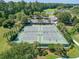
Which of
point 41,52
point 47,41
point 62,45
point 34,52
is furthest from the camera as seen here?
point 47,41

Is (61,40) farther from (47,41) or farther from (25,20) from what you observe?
(25,20)

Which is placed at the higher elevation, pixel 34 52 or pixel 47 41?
pixel 34 52

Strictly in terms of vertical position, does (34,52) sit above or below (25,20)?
above

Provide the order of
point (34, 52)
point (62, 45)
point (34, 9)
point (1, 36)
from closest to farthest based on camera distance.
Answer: point (34, 52), point (62, 45), point (1, 36), point (34, 9)

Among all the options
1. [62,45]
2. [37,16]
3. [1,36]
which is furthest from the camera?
[37,16]

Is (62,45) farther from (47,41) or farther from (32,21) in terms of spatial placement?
(32,21)

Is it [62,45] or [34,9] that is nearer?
[62,45]

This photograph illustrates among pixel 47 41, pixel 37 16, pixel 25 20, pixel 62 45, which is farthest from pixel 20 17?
pixel 62 45

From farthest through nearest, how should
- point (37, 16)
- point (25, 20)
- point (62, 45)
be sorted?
1. point (37, 16)
2. point (25, 20)
3. point (62, 45)

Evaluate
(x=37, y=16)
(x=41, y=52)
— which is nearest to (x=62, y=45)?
(x=41, y=52)
